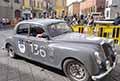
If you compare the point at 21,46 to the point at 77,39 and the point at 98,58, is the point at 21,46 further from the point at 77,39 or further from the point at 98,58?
the point at 98,58

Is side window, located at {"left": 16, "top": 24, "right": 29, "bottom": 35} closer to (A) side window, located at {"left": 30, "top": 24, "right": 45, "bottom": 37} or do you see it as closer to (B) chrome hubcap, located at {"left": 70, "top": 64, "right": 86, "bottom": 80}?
(A) side window, located at {"left": 30, "top": 24, "right": 45, "bottom": 37}

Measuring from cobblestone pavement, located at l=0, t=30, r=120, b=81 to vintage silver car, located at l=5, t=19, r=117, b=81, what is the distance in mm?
311

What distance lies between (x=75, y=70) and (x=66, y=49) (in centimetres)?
59

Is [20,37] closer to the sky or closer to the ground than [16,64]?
closer to the sky

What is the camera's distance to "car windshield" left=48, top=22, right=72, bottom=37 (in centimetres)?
613

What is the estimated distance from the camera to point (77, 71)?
5.34 metres

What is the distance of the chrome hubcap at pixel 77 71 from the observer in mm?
5207

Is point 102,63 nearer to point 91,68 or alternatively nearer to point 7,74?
point 91,68

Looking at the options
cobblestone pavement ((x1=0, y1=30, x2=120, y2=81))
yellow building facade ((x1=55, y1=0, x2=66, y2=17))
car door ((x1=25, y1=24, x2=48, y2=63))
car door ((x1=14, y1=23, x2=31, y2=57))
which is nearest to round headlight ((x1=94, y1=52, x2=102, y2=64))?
cobblestone pavement ((x1=0, y1=30, x2=120, y2=81))

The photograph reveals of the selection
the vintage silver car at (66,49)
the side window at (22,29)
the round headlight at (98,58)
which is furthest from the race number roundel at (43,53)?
the round headlight at (98,58)

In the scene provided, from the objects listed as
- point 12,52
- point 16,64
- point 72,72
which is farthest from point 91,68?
point 12,52

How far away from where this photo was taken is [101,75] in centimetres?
488

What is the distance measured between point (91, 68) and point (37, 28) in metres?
2.35

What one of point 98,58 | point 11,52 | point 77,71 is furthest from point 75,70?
point 11,52
